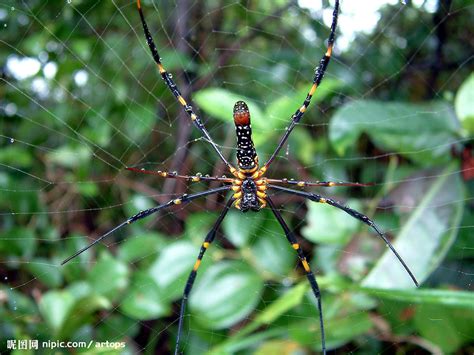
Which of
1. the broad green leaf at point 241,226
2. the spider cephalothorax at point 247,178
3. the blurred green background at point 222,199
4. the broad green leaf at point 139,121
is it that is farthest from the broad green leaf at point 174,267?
the broad green leaf at point 139,121

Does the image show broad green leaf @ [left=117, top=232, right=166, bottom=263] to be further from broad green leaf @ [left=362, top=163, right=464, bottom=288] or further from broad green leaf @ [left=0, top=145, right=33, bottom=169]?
broad green leaf @ [left=362, top=163, right=464, bottom=288]

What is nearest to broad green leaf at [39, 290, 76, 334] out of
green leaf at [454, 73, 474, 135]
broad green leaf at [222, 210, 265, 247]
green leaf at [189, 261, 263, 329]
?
green leaf at [189, 261, 263, 329]

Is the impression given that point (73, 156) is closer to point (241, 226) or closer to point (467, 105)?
point (241, 226)

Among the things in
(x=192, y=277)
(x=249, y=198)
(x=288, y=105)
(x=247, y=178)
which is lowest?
(x=192, y=277)

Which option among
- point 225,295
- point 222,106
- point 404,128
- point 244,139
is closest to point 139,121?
point 222,106

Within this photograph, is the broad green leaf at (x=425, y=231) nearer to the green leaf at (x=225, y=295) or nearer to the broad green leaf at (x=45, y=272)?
the green leaf at (x=225, y=295)

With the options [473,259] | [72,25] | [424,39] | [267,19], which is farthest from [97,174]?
[424,39]
